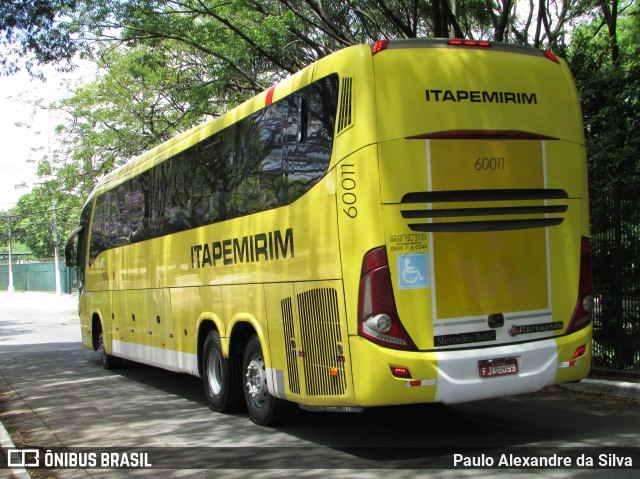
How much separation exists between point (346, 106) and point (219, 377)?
4.46 meters

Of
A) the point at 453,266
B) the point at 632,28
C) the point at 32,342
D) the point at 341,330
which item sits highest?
the point at 632,28

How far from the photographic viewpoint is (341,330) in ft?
20.8

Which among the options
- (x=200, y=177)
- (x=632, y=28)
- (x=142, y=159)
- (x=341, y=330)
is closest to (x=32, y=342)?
(x=142, y=159)

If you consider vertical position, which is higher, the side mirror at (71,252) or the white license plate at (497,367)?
the side mirror at (71,252)

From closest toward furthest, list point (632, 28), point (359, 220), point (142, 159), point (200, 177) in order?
point (359, 220) < point (200, 177) < point (142, 159) < point (632, 28)

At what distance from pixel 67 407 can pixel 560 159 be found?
7.40 meters

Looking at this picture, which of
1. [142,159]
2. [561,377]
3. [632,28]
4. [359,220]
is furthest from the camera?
[632,28]

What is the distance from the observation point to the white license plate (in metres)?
6.29

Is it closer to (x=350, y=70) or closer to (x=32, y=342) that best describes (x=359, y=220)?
(x=350, y=70)

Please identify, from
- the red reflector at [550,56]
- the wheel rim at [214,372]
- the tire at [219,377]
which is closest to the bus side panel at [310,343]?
the tire at [219,377]

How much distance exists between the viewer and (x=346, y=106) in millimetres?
6445

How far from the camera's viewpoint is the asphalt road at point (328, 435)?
6.34m

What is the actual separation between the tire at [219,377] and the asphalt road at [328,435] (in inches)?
6.5

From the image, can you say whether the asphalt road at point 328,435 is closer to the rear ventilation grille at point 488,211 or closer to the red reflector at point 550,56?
the rear ventilation grille at point 488,211
